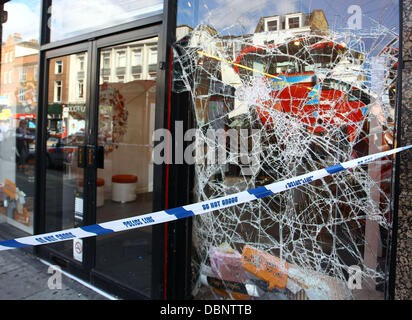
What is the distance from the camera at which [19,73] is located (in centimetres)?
524

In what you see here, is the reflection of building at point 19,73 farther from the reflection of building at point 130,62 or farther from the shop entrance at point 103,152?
the reflection of building at point 130,62

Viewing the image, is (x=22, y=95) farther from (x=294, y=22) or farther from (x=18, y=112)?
(x=294, y=22)

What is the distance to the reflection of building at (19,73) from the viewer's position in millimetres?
4907

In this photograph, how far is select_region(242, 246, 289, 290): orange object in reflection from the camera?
251 cm

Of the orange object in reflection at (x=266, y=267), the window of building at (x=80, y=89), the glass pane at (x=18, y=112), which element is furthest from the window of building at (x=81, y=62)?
the orange object in reflection at (x=266, y=267)

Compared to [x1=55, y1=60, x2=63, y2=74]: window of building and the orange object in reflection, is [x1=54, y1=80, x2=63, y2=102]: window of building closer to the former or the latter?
[x1=55, y1=60, x2=63, y2=74]: window of building

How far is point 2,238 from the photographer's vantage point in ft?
16.6

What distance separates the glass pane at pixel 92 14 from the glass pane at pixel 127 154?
0.27 m

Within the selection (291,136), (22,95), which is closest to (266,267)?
(291,136)

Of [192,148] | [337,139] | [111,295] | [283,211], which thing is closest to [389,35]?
[337,139]

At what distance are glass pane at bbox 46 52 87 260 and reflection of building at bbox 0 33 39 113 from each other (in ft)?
2.11

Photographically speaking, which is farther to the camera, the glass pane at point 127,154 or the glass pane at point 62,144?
the glass pane at point 62,144

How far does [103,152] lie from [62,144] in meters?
1.14

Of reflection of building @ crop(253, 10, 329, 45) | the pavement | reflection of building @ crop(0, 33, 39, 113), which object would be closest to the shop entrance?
the pavement
